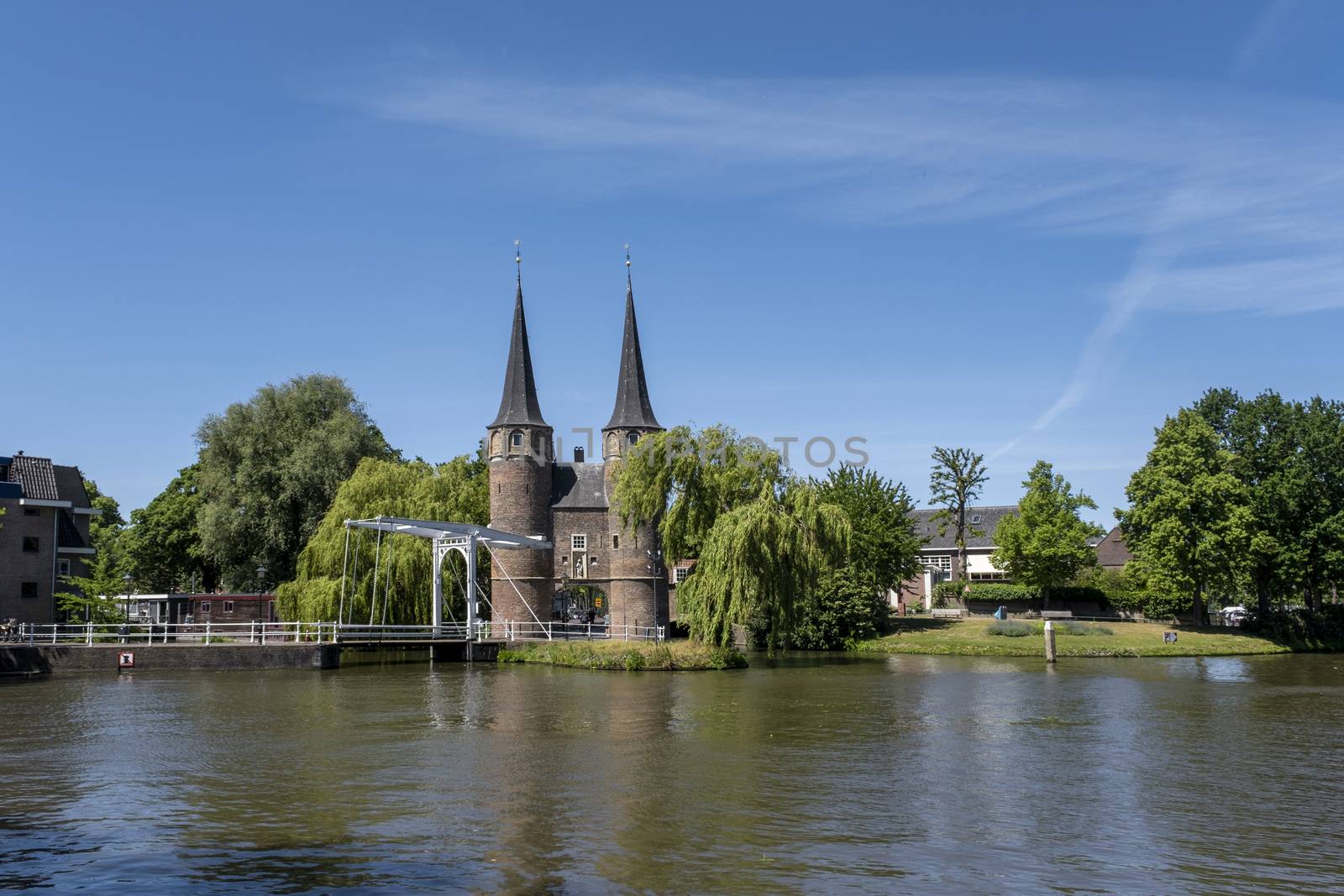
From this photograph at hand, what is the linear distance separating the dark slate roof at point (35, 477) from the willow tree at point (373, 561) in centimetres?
1201

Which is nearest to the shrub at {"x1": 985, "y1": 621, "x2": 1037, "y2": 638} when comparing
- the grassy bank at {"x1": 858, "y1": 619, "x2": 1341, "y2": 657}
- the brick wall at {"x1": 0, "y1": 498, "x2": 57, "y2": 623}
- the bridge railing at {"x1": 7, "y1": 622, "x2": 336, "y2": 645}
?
the grassy bank at {"x1": 858, "y1": 619, "x2": 1341, "y2": 657}

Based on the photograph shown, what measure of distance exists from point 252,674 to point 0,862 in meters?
25.2

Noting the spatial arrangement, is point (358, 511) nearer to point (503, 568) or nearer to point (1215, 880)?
point (503, 568)

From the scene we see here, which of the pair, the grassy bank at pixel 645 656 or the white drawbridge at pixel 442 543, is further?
the white drawbridge at pixel 442 543

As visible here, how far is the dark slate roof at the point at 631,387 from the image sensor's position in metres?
53.1

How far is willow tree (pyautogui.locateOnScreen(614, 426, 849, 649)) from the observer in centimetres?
3734

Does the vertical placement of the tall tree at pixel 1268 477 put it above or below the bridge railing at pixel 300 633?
above

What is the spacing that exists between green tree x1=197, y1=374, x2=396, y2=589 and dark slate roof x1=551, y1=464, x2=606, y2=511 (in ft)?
29.4

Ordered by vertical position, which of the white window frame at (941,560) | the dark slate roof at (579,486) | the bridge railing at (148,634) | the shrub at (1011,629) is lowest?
the shrub at (1011,629)

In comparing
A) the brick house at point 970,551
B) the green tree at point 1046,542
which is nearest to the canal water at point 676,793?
the green tree at point 1046,542

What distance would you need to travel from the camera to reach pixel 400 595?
45.8 meters

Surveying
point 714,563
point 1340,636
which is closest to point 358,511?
point 714,563

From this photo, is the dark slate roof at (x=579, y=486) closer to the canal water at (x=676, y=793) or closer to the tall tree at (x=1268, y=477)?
the canal water at (x=676, y=793)

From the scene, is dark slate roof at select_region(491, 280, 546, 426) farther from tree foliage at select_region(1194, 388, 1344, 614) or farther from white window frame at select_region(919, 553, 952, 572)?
white window frame at select_region(919, 553, 952, 572)
